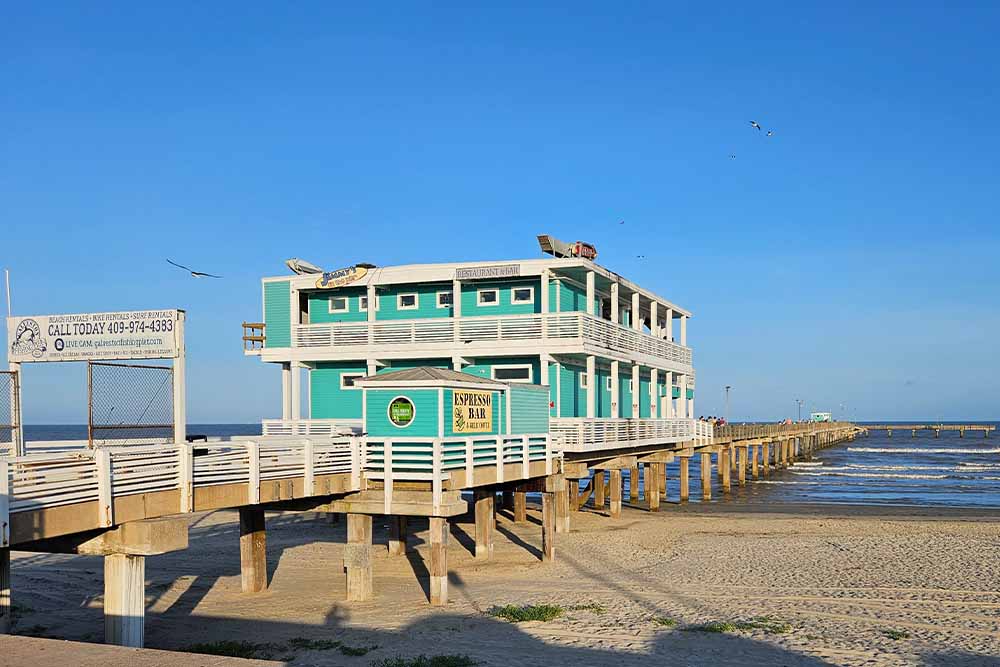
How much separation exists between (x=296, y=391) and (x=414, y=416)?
12631mm

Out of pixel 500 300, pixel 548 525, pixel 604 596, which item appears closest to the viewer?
pixel 604 596

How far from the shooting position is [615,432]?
92.1 feet

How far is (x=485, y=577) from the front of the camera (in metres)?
20.4

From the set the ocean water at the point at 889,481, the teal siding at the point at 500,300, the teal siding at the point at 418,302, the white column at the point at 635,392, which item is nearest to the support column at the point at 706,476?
the ocean water at the point at 889,481

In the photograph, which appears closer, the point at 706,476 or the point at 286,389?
the point at 286,389

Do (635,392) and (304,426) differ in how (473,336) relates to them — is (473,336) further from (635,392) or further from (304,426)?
(635,392)

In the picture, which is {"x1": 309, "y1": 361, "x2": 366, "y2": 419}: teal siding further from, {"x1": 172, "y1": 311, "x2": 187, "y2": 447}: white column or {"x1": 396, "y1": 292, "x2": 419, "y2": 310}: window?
{"x1": 172, "y1": 311, "x2": 187, "y2": 447}: white column

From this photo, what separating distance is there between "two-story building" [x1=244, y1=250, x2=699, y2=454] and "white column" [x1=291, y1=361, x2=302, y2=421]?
0.03m

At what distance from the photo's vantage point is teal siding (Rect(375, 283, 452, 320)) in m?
29.5

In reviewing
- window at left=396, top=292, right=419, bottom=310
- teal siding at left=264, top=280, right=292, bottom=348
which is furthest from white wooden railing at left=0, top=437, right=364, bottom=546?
teal siding at left=264, top=280, right=292, bottom=348

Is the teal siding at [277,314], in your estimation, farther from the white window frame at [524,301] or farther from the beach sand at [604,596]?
the white window frame at [524,301]

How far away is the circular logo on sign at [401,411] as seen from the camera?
56.4 ft

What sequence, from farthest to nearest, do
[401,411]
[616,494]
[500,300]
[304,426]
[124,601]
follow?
[616,494] → [500,300] → [304,426] → [401,411] → [124,601]

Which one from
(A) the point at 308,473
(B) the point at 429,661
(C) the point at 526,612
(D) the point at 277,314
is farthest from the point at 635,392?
(B) the point at 429,661
